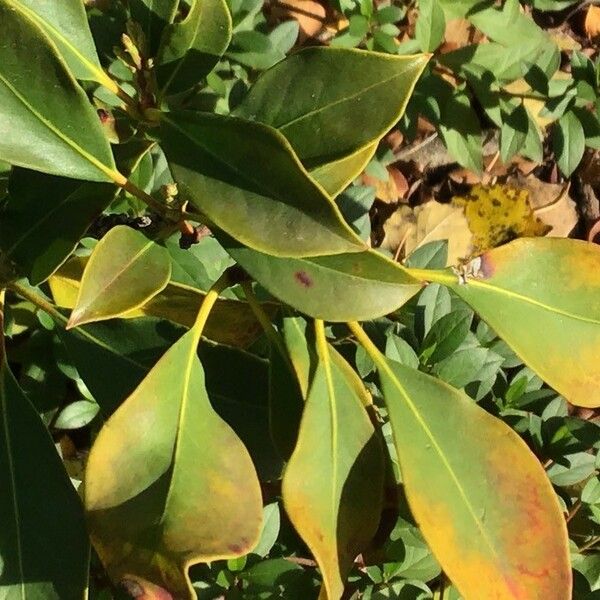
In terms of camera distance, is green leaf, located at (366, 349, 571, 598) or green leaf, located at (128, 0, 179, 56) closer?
green leaf, located at (366, 349, 571, 598)

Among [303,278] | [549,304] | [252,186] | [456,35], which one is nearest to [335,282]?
[303,278]

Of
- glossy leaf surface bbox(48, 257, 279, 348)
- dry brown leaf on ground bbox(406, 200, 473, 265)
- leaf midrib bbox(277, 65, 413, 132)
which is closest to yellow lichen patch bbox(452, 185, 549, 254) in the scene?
dry brown leaf on ground bbox(406, 200, 473, 265)

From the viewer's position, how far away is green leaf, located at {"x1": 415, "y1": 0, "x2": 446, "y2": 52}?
56.7 inches

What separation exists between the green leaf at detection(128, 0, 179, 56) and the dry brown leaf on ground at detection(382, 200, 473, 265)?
763 millimetres

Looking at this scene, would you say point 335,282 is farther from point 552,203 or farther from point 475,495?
point 552,203

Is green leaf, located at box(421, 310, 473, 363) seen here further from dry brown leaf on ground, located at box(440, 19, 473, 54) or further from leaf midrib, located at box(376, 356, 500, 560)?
dry brown leaf on ground, located at box(440, 19, 473, 54)

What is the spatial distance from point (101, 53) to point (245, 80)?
9.2 inches

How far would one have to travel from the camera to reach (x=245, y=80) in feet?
4.68

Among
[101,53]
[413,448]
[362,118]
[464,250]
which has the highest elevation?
[362,118]

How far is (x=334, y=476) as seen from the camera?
927 mm

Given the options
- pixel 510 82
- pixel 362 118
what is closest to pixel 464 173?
pixel 510 82

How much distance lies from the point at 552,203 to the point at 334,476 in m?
1.11

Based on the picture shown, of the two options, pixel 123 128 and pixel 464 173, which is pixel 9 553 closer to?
pixel 123 128

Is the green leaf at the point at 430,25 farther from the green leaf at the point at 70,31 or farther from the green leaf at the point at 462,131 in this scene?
the green leaf at the point at 70,31
